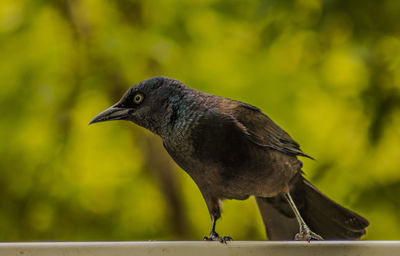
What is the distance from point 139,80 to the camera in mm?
3131

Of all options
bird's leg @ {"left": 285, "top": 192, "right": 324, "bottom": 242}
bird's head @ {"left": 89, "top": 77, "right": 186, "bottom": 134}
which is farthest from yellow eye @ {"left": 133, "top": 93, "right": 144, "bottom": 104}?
bird's leg @ {"left": 285, "top": 192, "right": 324, "bottom": 242}

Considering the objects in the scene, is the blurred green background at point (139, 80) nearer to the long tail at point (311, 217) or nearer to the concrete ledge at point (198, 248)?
the long tail at point (311, 217)

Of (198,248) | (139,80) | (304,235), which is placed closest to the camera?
(198,248)

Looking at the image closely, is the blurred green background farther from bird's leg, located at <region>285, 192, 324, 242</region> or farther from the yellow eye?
the yellow eye

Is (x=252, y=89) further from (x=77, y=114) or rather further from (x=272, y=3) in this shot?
(x=77, y=114)

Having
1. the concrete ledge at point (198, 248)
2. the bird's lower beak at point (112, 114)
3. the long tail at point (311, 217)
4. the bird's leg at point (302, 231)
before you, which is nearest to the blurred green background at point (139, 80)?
the long tail at point (311, 217)

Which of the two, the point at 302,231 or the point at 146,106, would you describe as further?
the point at 302,231

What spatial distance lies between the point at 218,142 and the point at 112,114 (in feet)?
1.20

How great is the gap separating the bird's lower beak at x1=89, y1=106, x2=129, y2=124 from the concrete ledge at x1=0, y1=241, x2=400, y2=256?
40cm

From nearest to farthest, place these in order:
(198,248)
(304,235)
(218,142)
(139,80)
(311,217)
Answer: (198,248) → (218,142) → (304,235) → (311,217) → (139,80)

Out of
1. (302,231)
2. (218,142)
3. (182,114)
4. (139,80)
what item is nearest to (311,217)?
(302,231)

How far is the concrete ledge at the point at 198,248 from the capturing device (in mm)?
1524

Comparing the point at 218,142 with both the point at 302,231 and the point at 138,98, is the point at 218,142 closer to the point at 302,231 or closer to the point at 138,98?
the point at 138,98

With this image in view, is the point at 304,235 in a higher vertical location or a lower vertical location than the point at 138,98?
lower
